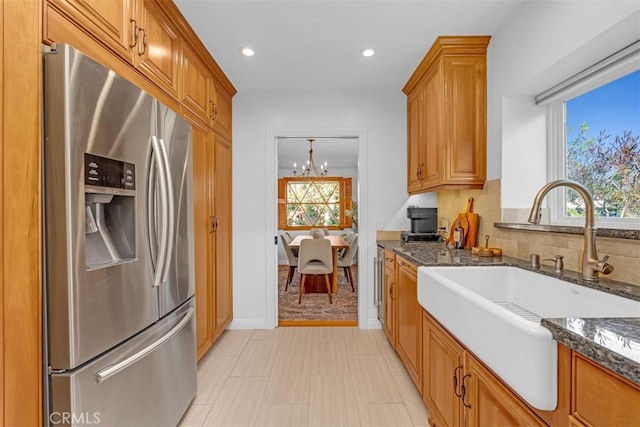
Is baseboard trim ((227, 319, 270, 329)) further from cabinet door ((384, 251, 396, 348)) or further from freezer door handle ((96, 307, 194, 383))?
freezer door handle ((96, 307, 194, 383))

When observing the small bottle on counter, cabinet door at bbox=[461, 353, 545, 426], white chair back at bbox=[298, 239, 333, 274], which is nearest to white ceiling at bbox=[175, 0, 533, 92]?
the small bottle on counter

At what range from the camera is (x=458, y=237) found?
8.26 ft

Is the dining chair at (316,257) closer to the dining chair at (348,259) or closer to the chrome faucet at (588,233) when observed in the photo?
the dining chair at (348,259)

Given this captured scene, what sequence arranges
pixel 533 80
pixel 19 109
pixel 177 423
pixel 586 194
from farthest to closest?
1. pixel 533 80
2. pixel 177 423
3. pixel 586 194
4. pixel 19 109

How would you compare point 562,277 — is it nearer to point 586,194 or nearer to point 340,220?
point 586,194

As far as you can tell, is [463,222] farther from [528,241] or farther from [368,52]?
[368,52]

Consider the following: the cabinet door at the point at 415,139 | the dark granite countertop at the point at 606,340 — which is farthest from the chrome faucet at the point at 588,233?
the cabinet door at the point at 415,139

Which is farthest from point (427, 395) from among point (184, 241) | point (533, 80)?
point (533, 80)

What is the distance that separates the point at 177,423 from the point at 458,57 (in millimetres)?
2924

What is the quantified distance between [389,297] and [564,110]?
1.79m

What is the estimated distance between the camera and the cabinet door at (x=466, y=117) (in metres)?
2.29

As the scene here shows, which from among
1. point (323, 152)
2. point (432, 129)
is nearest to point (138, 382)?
point (432, 129)

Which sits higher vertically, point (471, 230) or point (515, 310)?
point (471, 230)

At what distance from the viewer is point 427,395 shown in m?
1.73
